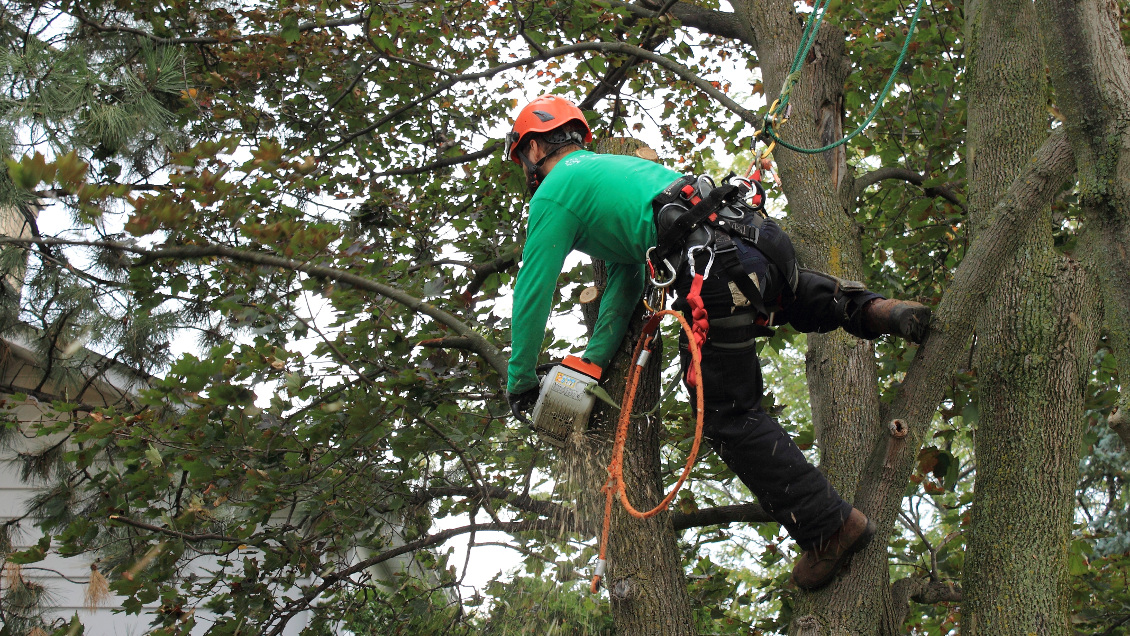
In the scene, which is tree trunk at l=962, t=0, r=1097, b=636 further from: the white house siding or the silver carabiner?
the white house siding

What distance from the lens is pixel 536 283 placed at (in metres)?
2.87

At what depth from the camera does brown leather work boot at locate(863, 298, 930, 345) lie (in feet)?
8.63

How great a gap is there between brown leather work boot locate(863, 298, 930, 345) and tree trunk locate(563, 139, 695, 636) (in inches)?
30.6

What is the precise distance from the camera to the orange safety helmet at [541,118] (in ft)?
10.8

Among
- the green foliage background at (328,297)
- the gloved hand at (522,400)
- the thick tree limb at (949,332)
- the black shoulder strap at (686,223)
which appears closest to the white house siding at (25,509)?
the green foliage background at (328,297)

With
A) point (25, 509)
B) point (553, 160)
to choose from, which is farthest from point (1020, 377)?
point (25, 509)

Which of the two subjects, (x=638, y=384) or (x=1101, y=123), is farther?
(x=638, y=384)

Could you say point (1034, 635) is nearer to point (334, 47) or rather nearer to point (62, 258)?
point (62, 258)

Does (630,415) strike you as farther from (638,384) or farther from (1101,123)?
(1101,123)

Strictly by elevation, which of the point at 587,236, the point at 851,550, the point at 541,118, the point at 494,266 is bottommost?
the point at 851,550

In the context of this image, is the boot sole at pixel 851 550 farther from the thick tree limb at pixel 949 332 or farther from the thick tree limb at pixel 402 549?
the thick tree limb at pixel 402 549

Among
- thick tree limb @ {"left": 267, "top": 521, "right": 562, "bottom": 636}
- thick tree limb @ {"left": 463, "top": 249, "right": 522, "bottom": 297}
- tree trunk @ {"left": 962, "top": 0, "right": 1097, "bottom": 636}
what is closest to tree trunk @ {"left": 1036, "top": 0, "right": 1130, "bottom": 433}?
tree trunk @ {"left": 962, "top": 0, "right": 1097, "bottom": 636}

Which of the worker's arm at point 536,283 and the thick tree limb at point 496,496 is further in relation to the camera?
the thick tree limb at point 496,496

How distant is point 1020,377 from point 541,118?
2069 mm
